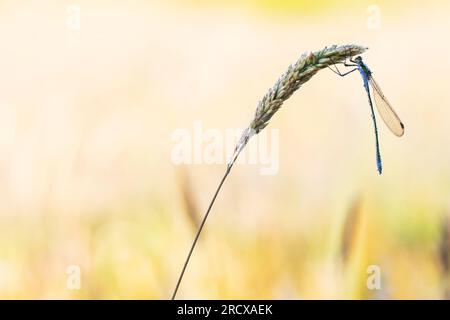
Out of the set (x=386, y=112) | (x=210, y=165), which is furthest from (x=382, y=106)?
(x=210, y=165)

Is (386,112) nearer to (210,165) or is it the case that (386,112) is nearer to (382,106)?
(382,106)
